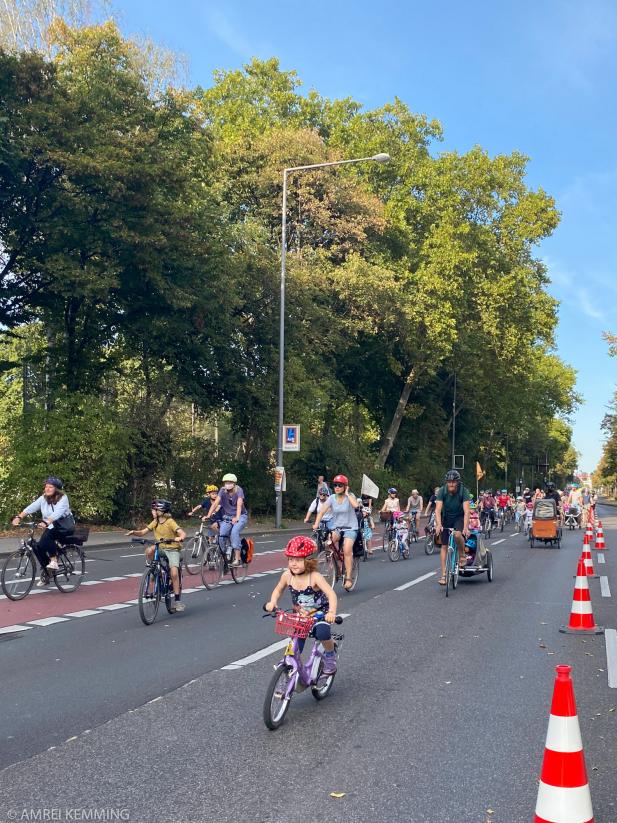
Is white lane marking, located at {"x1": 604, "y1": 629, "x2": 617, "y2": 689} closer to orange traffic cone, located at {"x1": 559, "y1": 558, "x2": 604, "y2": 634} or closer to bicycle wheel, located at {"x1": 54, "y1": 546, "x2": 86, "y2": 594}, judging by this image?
orange traffic cone, located at {"x1": 559, "y1": 558, "x2": 604, "y2": 634}

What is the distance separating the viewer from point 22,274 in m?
21.4

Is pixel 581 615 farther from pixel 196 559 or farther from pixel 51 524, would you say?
pixel 196 559

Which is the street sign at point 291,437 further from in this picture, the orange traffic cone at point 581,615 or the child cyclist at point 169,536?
the orange traffic cone at point 581,615

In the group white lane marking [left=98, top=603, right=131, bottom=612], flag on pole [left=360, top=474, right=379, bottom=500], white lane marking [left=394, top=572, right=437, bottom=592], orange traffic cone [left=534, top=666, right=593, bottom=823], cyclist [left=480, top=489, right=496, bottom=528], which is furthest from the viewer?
cyclist [left=480, top=489, right=496, bottom=528]

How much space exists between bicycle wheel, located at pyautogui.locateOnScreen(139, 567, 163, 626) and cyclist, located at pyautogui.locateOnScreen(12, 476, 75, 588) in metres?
2.39

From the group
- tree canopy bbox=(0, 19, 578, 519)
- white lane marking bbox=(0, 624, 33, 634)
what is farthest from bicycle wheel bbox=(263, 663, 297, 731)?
tree canopy bbox=(0, 19, 578, 519)

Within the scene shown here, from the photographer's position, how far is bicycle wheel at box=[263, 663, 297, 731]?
516 centimetres

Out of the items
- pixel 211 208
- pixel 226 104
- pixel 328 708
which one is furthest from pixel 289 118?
pixel 328 708

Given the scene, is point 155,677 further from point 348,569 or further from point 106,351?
point 106,351

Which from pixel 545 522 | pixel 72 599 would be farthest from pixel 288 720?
pixel 545 522

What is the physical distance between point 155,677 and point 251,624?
269 centimetres

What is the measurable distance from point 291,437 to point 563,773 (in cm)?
2467

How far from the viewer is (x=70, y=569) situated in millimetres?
12016

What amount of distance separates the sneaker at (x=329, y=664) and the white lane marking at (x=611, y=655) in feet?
7.75
